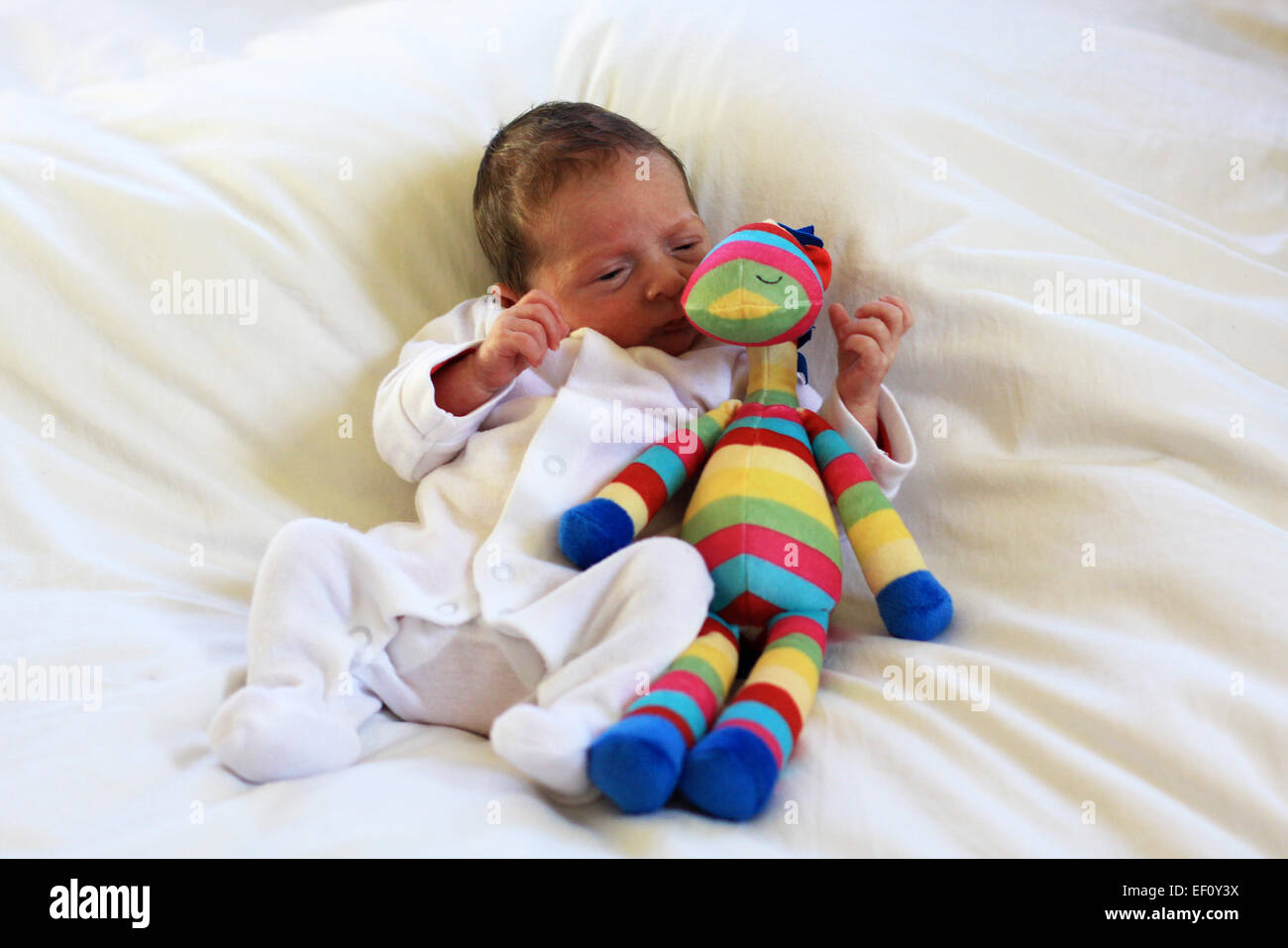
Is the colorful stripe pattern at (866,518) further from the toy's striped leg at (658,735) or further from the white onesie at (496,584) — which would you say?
the toy's striped leg at (658,735)

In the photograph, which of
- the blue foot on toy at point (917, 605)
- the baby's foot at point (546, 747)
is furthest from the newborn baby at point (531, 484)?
the blue foot on toy at point (917, 605)

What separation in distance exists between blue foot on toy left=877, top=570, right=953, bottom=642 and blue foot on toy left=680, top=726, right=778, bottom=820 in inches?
10.7

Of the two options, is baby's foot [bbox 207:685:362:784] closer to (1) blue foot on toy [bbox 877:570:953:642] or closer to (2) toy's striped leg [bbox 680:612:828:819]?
(2) toy's striped leg [bbox 680:612:828:819]

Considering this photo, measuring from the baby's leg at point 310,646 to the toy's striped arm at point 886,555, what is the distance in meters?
0.42

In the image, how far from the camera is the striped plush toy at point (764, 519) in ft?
2.92

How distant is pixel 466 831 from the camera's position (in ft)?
2.45

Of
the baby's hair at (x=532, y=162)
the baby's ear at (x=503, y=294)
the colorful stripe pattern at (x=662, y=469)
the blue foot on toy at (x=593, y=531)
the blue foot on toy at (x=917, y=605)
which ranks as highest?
the baby's hair at (x=532, y=162)

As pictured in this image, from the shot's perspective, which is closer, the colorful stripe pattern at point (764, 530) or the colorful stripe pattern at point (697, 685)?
the colorful stripe pattern at point (697, 685)

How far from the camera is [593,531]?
3.33 feet

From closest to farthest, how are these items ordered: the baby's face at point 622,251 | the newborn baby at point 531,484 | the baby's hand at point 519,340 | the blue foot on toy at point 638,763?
1. the blue foot on toy at point 638,763
2. the newborn baby at point 531,484
3. the baby's hand at point 519,340
4. the baby's face at point 622,251

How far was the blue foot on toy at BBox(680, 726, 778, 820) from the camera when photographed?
0.77 metres

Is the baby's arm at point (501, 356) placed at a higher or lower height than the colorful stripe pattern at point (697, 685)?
higher
